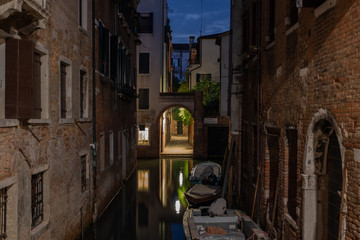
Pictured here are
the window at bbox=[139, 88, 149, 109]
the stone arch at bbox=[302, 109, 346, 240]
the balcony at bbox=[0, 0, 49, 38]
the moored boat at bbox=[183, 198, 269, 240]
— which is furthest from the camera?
the window at bbox=[139, 88, 149, 109]

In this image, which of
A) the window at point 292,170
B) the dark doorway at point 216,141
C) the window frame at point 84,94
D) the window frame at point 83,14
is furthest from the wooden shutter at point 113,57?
the dark doorway at point 216,141

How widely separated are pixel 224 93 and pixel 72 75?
700 cm

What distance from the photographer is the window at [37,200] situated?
695 centimetres

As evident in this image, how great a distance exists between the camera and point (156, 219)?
1200cm

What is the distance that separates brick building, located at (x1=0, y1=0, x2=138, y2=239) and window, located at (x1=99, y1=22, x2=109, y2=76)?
0.04 meters

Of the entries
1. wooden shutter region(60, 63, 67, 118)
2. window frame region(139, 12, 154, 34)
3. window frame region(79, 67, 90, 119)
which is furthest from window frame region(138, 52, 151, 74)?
wooden shutter region(60, 63, 67, 118)

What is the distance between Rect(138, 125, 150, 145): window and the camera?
26.6m

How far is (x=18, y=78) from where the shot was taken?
5758 millimetres

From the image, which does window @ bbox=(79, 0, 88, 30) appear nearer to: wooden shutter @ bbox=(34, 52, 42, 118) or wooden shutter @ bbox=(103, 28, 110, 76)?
wooden shutter @ bbox=(103, 28, 110, 76)

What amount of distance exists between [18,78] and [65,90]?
129 inches

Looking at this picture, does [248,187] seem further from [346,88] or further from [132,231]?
[346,88]

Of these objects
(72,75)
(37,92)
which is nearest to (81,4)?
(72,75)

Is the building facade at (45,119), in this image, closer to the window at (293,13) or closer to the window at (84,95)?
the window at (84,95)

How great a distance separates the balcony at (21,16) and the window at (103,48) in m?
6.07
